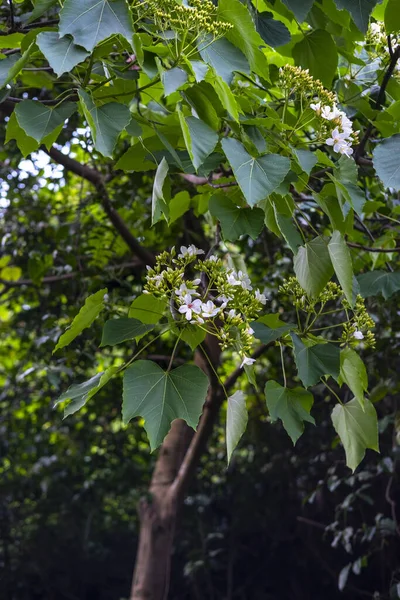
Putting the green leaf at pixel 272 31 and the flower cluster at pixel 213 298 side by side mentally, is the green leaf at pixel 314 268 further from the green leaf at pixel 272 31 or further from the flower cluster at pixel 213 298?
the green leaf at pixel 272 31

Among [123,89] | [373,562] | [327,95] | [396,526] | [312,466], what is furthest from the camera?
[312,466]

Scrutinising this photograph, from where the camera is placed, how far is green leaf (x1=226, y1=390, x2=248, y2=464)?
1231 millimetres

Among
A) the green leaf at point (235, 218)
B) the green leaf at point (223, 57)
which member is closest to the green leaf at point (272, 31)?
the green leaf at point (223, 57)

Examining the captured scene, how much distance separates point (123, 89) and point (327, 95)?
0.40m

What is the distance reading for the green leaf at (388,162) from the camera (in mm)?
1216

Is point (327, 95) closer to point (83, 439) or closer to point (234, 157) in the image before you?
point (234, 157)

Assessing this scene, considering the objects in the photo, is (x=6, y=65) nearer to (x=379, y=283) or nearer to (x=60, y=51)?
(x=60, y=51)

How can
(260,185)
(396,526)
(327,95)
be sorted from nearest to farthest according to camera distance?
(260,185), (327,95), (396,526)

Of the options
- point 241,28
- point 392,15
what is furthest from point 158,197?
point 392,15

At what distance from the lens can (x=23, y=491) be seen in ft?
12.6

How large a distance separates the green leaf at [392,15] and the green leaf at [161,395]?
0.75 metres

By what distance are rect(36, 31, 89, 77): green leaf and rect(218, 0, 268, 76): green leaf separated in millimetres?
286

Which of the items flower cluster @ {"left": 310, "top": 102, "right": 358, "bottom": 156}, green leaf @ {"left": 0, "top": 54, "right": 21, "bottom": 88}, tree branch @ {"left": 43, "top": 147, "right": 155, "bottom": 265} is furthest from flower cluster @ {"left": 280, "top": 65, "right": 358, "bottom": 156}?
tree branch @ {"left": 43, "top": 147, "right": 155, "bottom": 265}

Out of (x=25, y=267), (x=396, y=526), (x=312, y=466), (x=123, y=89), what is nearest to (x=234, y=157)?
(x=123, y=89)
